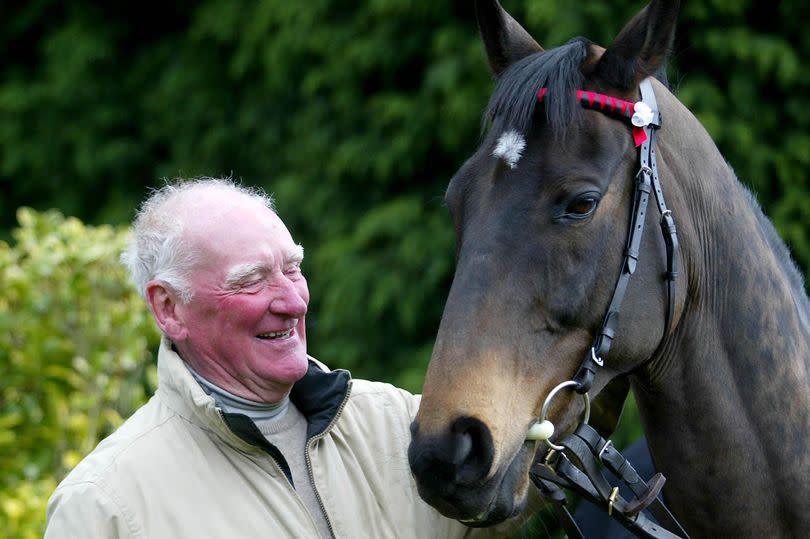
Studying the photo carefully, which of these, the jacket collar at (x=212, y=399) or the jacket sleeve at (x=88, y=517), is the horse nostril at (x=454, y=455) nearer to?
the jacket collar at (x=212, y=399)

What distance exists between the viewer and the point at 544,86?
2109mm

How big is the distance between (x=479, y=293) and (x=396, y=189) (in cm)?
382

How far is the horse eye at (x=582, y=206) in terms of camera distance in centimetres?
203

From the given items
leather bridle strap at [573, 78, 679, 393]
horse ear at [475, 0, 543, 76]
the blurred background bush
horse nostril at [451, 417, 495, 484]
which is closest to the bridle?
leather bridle strap at [573, 78, 679, 393]

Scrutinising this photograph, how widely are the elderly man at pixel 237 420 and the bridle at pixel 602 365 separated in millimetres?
409

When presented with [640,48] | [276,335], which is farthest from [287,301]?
[640,48]

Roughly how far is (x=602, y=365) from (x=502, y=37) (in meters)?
0.83

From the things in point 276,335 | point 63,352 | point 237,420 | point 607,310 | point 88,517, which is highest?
point 607,310

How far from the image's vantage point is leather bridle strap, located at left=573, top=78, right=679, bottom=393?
206 cm

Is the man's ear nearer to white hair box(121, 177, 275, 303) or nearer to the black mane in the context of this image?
white hair box(121, 177, 275, 303)

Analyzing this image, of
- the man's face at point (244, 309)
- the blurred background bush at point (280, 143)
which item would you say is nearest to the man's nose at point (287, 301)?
the man's face at point (244, 309)

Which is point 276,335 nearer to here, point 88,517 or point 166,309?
point 166,309

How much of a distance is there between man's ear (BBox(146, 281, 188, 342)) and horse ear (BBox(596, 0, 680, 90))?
112 centimetres

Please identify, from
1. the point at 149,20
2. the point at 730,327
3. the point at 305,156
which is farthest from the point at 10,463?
the point at 149,20
